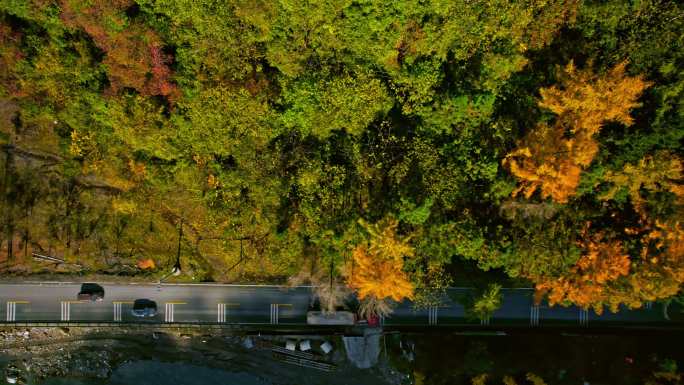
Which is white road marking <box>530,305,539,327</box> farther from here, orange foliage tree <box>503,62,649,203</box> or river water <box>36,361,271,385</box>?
river water <box>36,361,271,385</box>

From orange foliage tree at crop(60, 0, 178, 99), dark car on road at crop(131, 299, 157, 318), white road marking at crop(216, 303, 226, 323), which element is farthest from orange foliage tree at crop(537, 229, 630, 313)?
dark car on road at crop(131, 299, 157, 318)

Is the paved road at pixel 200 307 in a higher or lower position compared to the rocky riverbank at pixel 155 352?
higher

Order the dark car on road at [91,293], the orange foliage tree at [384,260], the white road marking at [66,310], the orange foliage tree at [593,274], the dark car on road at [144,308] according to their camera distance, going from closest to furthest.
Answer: the orange foliage tree at [384,260] < the orange foliage tree at [593,274] < the dark car on road at [91,293] < the dark car on road at [144,308] < the white road marking at [66,310]

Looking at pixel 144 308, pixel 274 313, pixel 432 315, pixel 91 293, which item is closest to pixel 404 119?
pixel 432 315

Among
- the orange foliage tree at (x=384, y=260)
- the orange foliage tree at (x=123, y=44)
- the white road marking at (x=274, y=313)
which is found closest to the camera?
the orange foliage tree at (x=384, y=260)

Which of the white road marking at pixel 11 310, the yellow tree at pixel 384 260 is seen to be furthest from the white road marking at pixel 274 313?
the white road marking at pixel 11 310

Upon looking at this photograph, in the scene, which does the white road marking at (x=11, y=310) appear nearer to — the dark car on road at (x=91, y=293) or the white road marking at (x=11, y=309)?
the white road marking at (x=11, y=309)
